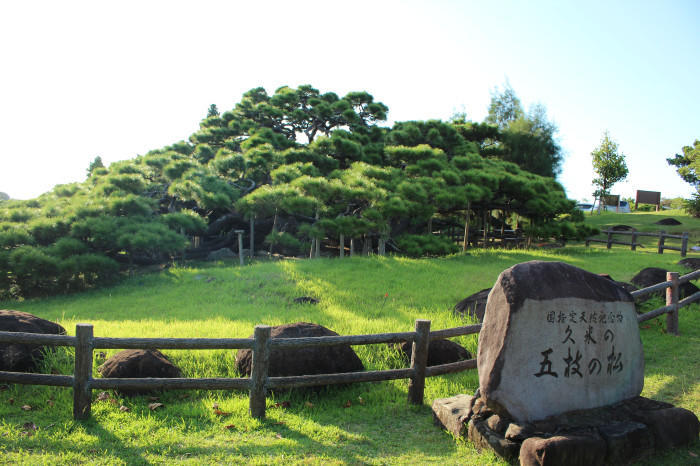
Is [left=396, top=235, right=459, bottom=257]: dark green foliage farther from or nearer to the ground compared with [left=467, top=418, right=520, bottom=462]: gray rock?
farther from the ground

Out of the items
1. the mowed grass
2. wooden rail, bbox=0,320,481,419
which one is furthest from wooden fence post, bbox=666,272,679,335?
wooden rail, bbox=0,320,481,419

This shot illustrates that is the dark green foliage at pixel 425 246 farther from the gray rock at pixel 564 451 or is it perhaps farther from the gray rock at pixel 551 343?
the gray rock at pixel 564 451

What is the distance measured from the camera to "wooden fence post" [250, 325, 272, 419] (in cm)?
506

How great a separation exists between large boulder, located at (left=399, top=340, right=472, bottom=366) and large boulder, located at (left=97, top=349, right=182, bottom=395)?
10.9ft

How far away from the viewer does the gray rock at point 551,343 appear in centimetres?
429

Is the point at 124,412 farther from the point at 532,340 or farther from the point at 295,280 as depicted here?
the point at 295,280

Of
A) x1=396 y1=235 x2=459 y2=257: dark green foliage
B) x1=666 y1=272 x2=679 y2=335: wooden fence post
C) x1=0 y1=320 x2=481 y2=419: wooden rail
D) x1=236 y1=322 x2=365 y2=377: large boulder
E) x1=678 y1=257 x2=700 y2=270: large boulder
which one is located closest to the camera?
x1=0 y1=320 x2=481 y2=419: wooden rail

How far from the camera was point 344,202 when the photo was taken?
18.7m

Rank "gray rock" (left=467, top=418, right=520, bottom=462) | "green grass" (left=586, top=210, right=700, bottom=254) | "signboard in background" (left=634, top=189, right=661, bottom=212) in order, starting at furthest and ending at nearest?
"signboard in background" (left=634, top=189, right=661, bottom=212)
"green grass" (left=586, top=210, right=700, bottom=254)
"gray rock" (left=467, top=418, right=520, bottom=462)

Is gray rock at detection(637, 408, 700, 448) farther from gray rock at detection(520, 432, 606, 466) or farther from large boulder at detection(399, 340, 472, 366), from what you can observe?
large boulder at detection(399, 340, 472, 366)

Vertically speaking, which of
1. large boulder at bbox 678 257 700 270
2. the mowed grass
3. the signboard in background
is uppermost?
the signboard in background

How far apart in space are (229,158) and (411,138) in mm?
9413

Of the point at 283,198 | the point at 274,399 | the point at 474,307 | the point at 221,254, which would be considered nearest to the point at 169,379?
the point at 274,399

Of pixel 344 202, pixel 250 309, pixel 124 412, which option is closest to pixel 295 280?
pixel 250 309
